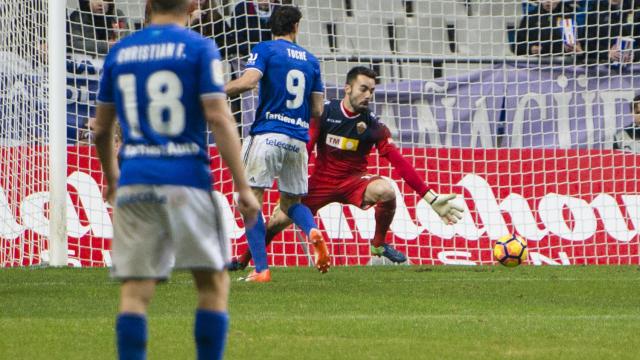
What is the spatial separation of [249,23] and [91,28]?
5.67 feet

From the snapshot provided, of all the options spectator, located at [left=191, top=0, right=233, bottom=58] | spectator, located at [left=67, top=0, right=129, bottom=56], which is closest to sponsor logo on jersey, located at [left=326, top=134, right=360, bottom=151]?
spectator, located at [left=191, top=0, right=233, bottom=58]

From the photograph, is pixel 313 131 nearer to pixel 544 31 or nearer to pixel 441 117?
pixel 441 117

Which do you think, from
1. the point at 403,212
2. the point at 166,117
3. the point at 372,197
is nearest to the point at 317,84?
the point at 372,197

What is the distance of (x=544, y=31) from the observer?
1509 cm

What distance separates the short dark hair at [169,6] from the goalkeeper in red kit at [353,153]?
22.5 feet

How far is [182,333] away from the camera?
6.90 metres

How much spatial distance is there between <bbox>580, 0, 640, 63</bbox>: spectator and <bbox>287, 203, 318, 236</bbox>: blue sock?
17.8ft

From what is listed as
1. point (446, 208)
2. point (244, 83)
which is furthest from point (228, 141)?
point (446, 208)

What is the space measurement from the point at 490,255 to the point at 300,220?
3.82 meters

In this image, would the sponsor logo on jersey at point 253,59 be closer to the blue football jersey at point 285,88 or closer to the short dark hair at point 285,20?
the blue football jersey at point 285,88

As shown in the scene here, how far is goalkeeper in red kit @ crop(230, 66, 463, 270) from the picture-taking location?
1188 cm

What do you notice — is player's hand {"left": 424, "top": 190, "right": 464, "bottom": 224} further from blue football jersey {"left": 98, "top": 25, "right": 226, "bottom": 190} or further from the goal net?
blue football jersey {"left": 98, "top": 25, "right": 226, "bottom": 190}

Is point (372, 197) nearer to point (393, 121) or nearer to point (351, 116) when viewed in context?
point (351, 116)

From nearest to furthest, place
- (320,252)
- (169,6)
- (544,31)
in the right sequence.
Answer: (169,6), (320,252), (544,31)
